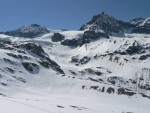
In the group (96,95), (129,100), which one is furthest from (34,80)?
(129,100)

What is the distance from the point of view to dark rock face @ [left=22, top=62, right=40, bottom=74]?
589ft

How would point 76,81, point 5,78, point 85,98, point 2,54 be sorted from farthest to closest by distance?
point 2,54 → point 76,81 → point 5,78 → point 85,98

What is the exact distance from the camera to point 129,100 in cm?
13100

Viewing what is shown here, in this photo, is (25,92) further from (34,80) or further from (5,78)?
(34,80)

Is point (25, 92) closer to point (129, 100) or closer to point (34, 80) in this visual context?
point (34, 80)

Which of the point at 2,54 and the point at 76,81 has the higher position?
the point at 2,54

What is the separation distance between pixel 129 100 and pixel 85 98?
17767mm

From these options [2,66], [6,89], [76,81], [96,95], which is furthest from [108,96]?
[2,66]

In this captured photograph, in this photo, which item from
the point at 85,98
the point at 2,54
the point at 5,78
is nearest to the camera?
the point at 85,98

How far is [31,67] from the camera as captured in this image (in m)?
183

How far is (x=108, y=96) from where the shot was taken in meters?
136

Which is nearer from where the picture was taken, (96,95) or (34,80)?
(96,95)

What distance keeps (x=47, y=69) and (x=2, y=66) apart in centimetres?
3289

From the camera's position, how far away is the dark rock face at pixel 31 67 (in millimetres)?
179425
